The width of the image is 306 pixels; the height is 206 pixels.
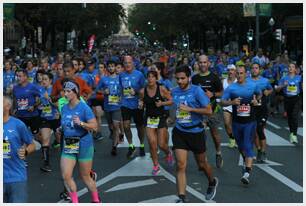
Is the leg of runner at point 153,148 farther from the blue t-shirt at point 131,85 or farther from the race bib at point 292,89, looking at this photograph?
the race bib at point 292,89

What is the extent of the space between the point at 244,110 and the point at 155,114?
136 centimetres

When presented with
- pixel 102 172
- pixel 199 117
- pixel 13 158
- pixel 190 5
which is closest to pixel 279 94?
pixel 102 172

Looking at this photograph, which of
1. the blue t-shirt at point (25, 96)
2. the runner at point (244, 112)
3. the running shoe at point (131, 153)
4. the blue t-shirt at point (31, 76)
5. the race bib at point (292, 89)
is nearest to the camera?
the runner at point (244, 112)

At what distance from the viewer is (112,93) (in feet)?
36.1

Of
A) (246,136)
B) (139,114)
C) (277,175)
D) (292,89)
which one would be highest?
(292,89)

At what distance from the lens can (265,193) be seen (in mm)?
7766

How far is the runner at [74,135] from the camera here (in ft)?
21.7

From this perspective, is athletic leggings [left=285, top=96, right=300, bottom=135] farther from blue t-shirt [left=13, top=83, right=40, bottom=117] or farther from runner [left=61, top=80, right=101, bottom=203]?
runner [left=61, top=80, right=101, bottom=203]

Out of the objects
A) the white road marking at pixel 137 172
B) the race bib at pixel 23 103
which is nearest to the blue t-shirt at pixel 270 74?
the white road marking at pixel 137 172

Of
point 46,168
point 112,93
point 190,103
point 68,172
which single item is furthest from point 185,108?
point 112,93

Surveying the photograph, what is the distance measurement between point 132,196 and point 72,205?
3.22ft

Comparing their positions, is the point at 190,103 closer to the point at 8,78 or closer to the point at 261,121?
the point at 261,121

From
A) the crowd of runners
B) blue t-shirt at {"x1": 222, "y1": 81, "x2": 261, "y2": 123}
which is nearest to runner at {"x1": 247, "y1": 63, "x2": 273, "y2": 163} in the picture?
the crowd of runners

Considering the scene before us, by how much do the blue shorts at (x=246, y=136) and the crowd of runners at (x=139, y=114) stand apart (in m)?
0.01
